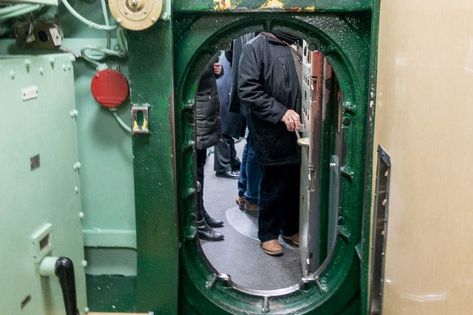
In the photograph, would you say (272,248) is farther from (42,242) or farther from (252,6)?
(42,242)

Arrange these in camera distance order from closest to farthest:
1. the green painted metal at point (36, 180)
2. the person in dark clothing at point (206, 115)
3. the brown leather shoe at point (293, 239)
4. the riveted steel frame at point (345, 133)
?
the green painted metal at point (36, 180), the riveted steel frame at point (345, 133), the person in dark clothing at point (206, 115), the brown leather shoe at point (293, 239)

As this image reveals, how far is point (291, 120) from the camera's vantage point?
3.18m

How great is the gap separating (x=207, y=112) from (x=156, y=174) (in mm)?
1343

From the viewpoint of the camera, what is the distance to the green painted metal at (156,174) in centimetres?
194

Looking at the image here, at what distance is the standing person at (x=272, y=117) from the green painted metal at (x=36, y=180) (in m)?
1.50

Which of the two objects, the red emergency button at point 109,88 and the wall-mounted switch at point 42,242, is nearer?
the wall-mounted switch at point 42,242

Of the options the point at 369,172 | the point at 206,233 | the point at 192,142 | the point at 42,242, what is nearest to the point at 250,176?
the point at 206,233

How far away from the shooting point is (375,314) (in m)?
1.88

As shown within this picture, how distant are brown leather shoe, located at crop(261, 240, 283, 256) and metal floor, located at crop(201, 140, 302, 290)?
3cm

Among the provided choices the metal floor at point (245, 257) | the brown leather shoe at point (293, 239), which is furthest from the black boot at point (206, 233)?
the brown leather shoe at point (293, 239)

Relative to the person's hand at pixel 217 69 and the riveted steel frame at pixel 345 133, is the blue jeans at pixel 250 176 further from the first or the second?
the riveted steel frame at pixel 345 133

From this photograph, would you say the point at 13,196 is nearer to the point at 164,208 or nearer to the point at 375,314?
the point at 164,208

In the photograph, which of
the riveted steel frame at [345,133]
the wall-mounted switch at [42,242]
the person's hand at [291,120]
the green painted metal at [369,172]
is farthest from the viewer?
the person's hand at [291,120]

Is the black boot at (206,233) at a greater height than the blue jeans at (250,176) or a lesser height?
lesser
